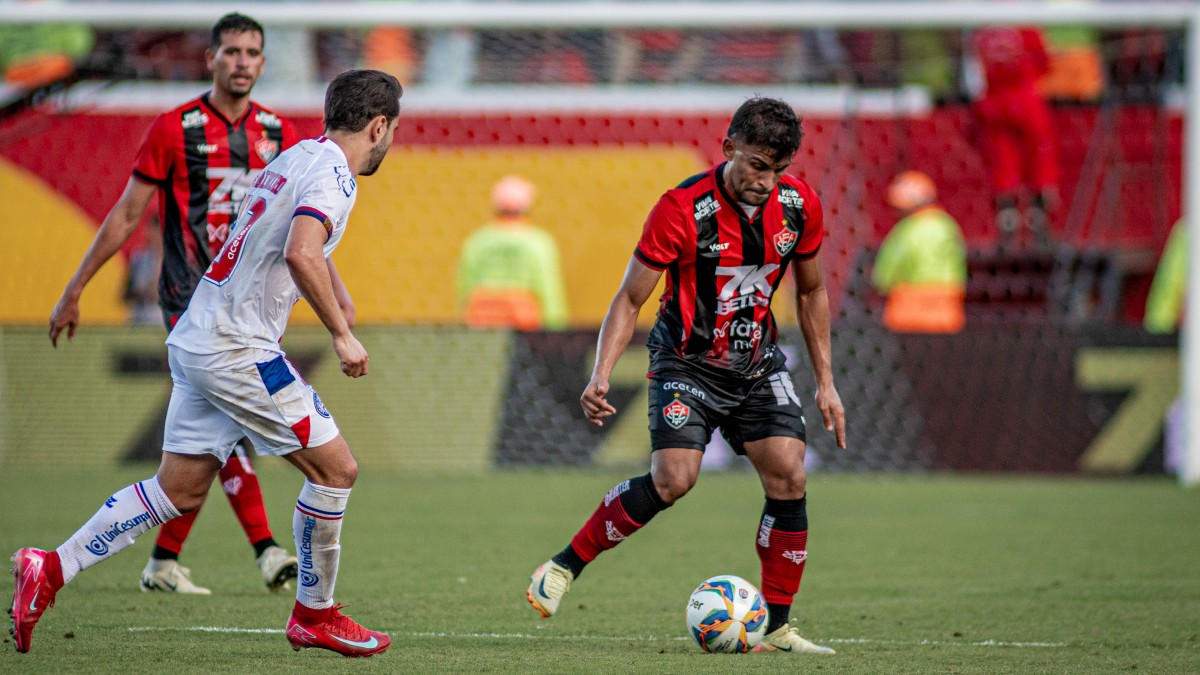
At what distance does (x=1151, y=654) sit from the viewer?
541 cm

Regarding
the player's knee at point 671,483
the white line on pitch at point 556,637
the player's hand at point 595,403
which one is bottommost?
the white line on pitch at point 556,637

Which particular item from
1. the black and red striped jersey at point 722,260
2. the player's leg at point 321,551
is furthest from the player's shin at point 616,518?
the player's leg at point 321,551

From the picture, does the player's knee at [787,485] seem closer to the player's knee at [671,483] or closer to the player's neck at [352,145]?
the player's knee at [671,483]

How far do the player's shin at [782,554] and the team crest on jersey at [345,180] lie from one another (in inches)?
76.4

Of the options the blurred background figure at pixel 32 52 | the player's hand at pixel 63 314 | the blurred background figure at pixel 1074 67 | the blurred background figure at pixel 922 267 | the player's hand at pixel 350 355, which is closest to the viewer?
the player's hand at pixel 350 355

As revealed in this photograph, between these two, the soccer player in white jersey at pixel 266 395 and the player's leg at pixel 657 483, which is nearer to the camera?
the soccer player in white jersey at pixel 266 395

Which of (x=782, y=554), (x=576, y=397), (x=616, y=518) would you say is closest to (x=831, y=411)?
(x=782, y=554)

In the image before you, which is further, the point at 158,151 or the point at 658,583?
the point at 658,583

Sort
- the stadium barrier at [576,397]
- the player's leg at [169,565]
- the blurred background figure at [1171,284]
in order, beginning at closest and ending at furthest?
the player's leg at [169,565]
the stadium barrier at [576,397]
the blurred background figure at [1171,284]

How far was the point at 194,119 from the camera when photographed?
269 inches

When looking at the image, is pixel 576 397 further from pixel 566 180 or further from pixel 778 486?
pixel 778 486

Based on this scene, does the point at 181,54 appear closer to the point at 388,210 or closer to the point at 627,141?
the point at 388,210

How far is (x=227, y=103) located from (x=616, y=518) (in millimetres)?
2716

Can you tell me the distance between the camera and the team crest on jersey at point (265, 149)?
693cm
